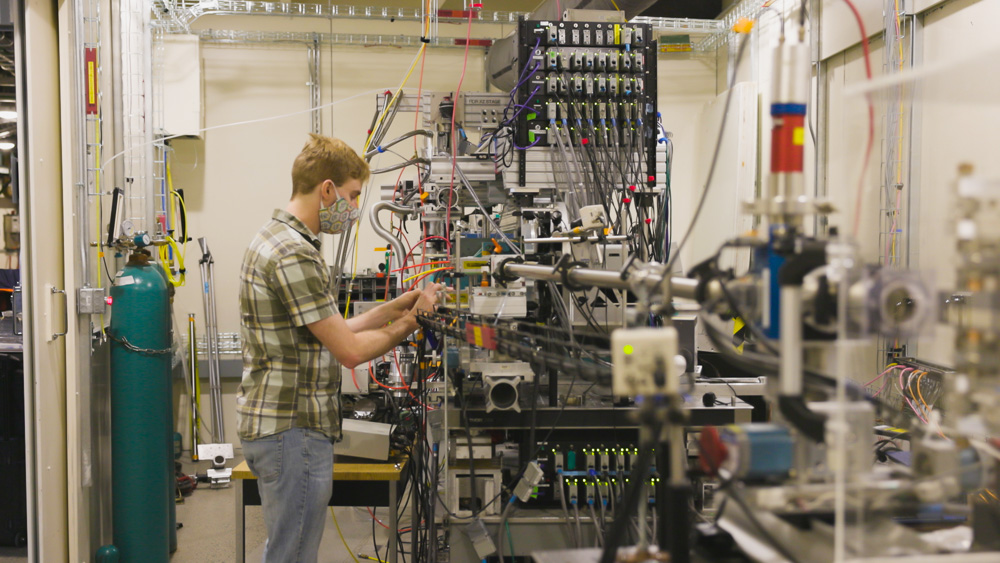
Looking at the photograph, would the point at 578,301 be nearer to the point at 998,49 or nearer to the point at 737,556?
the point at 737,556

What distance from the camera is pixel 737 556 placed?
99 cm

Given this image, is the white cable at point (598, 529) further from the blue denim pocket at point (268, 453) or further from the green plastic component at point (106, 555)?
the green plastic component at point (106, 555)

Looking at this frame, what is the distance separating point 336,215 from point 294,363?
43cm

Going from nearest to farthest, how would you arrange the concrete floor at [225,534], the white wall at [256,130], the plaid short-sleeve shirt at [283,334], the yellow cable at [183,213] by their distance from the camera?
the plaid short-sleeve shirt at [283,334] < the concrete floor at [225,534] < the yellow cable at [183,213] < the white wall at [256,130]

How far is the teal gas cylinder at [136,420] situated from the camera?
3.02m

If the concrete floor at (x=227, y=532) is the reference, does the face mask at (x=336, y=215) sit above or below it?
above

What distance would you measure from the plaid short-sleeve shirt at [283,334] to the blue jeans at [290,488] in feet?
0.12

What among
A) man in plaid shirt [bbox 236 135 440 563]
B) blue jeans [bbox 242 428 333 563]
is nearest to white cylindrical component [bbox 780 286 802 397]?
man in plaid shirt [bbox 236 135 440 563]

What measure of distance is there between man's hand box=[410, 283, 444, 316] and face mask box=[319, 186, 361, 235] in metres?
0.31

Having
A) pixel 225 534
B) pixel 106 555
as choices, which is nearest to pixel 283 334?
pixel 106 555

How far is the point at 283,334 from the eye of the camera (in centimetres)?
194

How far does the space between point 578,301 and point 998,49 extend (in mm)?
1672

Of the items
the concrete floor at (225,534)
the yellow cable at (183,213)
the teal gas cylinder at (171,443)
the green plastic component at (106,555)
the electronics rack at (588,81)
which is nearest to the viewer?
the electronics rack at (588,81)

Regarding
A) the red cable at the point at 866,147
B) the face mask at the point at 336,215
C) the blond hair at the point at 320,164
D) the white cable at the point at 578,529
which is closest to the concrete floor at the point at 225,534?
the white cable at the point at 578,529
